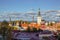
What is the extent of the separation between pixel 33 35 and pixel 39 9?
56 centimetres

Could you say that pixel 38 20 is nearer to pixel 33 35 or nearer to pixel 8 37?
pixel 33 35

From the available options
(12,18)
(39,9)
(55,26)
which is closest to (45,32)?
(55,26)

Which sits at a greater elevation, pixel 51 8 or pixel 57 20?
pixel 51 8

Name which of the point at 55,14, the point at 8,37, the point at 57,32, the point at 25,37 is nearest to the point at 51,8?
the point at 55,14

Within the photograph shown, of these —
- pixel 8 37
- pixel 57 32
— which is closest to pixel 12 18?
pixel 8 37

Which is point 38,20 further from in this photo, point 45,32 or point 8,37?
point 8,37

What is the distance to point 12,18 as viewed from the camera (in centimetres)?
387

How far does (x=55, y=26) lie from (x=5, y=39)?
108 centimetres

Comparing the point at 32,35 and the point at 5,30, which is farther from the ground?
the point at 5,30

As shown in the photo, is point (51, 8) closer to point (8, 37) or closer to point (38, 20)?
point (38, 20)

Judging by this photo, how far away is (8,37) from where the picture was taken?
3.77 m

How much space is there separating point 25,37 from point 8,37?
36cm

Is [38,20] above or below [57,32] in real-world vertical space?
above

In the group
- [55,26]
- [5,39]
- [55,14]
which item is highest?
[55,14]
